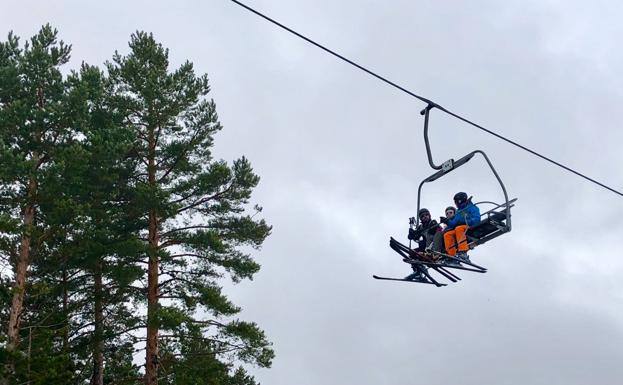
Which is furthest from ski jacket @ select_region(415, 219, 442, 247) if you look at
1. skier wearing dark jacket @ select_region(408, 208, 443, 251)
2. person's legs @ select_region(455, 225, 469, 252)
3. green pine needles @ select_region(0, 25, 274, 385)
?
green pine needles @ select_region(0, 25, 274, 385)

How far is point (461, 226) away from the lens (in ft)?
46.9

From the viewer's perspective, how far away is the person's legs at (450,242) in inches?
562

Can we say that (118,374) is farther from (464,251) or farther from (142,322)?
(464,251)

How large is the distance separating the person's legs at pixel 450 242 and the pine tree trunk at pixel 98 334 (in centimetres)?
1336

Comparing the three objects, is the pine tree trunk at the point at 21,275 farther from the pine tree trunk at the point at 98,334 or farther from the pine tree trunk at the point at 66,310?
the pine tree trunk at the point at 98,334

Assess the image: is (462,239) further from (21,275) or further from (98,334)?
(98,334)

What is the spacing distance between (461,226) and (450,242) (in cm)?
32

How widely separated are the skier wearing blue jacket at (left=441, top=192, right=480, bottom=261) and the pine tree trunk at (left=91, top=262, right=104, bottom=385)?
13414 mm

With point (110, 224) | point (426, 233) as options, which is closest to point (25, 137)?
point (110, 224)

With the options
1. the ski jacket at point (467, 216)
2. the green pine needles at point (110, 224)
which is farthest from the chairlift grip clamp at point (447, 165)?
the green pine needles at point (110, 224)

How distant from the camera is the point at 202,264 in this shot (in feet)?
84.3

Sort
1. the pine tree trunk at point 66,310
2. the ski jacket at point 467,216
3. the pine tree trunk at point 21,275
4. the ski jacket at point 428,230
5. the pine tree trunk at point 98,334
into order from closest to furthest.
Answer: the ski jacket at point 467,216, the ski jacket at point 428,230, the pine tree trunk at point 21,275, the pine tree trunk at point 66,310, the pine tree trunk at point 98,334

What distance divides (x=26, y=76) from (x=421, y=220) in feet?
47.7

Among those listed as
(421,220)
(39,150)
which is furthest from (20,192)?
(421,220)
